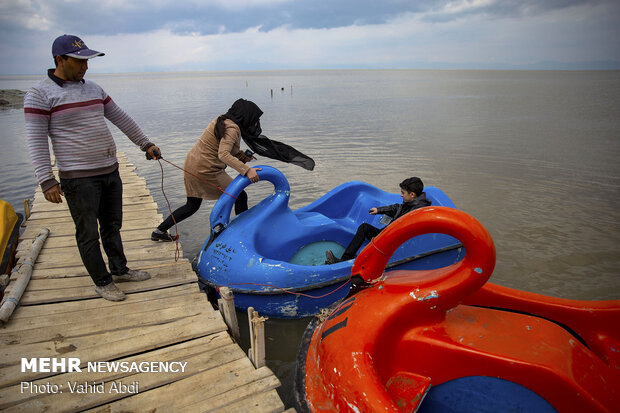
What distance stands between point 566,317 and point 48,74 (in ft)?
12.4

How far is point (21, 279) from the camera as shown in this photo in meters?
3.37

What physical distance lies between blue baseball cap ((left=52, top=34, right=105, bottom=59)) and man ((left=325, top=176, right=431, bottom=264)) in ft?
8.50

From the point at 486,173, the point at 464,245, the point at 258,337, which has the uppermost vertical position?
the point at 464,245

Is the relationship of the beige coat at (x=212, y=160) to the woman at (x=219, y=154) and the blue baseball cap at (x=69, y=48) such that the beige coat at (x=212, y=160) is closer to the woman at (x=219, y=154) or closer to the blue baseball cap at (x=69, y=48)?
the woman at (x=219, y=154)

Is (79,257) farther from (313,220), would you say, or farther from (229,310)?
(313,220)

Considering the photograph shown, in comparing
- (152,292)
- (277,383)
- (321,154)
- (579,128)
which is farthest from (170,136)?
(579,128)

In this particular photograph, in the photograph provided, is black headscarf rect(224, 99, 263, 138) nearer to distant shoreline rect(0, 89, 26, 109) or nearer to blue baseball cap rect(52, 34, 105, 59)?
blue baseball cap rect(52, 34, 105, 59)

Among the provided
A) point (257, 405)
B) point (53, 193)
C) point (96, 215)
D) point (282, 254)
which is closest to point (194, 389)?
point (257, 405)

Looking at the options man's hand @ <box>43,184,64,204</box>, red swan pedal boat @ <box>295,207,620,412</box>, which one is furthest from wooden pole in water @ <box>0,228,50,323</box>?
red swan pedal boat @ <box>295,207,620,412</box>

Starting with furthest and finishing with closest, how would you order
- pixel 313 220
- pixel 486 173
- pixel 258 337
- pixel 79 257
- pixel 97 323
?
pixel 486 173 → pixel 313 220 → pixel 79 257 → pixel 97 323 → pixel 258 337

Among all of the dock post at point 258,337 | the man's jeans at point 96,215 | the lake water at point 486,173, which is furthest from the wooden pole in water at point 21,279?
the dock post at point 258,337

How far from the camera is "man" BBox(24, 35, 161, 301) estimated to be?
2.59m

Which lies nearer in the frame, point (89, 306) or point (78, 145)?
point (78, 145)

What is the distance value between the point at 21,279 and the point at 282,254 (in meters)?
2.38
